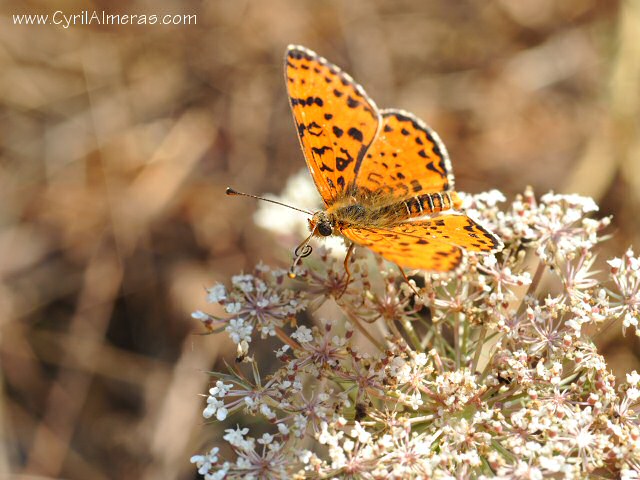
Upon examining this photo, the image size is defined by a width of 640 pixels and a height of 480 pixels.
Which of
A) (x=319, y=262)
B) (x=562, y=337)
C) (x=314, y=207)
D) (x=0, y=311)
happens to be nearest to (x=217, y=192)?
(x=314, y=207)

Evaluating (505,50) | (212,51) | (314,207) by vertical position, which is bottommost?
(314,207)

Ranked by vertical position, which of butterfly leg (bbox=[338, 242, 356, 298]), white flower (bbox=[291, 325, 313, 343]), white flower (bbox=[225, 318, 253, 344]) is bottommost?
white flower (bbox=[225, 318, 253, 344])

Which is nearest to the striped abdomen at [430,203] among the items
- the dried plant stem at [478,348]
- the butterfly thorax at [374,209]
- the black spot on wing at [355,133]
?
the butterfly thorax at [374,209]

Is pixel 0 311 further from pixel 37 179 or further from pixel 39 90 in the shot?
pixel 39 90

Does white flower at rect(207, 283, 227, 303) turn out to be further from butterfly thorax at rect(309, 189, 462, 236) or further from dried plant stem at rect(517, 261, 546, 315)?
dried plant stem at rect(517, 261, 546, 315)

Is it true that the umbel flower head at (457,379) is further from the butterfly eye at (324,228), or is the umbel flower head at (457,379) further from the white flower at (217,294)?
the butterfly eye at (324,228)

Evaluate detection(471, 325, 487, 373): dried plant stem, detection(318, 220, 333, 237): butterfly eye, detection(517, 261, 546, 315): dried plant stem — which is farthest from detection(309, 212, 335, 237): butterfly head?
detection(517, 261, 546, 315): dried plant stem

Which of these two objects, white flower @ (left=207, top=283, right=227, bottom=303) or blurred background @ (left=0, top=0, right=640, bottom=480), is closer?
white flower @ (left=207, top=283, right=227, bottom=303)

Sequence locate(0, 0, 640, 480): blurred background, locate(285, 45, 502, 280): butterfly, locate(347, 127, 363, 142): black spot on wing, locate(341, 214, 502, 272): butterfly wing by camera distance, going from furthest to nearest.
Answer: locate(0, 0, 640, 480): blurred background < locate(347, 127, 363, 142): black spot on wing < locate(285, 45, 502, 280): butterfly < locate(341, 214, 502, 272): butterfly wing
